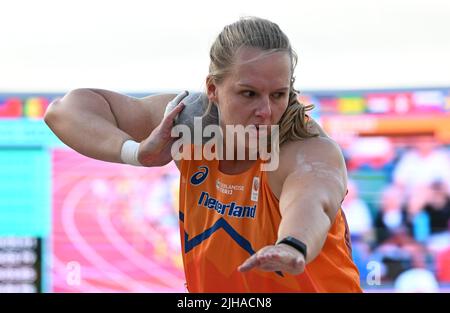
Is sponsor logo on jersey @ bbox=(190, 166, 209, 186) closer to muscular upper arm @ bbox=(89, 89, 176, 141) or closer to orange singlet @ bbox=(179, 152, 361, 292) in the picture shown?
orange singlet @ bbox=(179, 152, 361, 292)

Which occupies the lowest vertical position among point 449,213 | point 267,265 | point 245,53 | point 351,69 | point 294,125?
point 267,265

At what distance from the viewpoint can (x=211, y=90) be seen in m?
2.77

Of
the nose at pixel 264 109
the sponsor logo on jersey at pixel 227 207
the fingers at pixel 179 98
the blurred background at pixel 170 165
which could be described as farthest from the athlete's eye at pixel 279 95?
the blurred background at pixel 170 165

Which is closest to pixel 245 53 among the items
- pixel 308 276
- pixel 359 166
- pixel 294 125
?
pixel 294 125

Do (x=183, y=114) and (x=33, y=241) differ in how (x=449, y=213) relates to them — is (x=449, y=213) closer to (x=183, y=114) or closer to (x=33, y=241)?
(x=33, y=241)

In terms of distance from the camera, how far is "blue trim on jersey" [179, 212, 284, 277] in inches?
106

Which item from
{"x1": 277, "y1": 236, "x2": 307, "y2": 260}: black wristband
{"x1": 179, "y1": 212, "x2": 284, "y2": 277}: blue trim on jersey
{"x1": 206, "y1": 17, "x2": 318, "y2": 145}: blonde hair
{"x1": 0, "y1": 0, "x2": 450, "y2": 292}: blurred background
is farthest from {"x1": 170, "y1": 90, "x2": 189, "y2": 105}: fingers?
{"x1": 0, "y1": 0, "x2": 450, "y2": 292}: blurred background

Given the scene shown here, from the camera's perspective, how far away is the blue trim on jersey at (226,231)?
2.68m

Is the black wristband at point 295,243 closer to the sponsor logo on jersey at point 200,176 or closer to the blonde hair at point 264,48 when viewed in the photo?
the blonde hair at point 264,48

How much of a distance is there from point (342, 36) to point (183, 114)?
459 centimetres

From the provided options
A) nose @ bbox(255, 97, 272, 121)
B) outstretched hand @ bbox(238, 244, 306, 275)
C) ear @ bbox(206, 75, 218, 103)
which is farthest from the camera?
ear @ bbox(206, 75, 218, 103)

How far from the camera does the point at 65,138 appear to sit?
3059mm

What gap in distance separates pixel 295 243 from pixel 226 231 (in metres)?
0.62

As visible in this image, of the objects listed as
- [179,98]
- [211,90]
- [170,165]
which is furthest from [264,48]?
[170,165]
